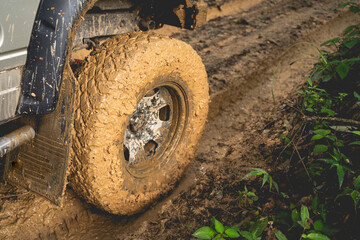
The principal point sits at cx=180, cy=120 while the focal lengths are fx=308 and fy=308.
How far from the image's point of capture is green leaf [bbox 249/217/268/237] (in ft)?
5.64

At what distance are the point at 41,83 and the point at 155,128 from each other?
0.93m

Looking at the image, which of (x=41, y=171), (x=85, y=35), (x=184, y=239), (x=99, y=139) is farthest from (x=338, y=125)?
(x=41, y=171)

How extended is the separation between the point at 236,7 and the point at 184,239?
17.0ft

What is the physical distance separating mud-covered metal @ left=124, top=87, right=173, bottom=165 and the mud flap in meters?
0.52

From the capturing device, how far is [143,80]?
1.78 metres

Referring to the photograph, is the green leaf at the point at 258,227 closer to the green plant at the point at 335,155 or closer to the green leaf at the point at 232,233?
the green leaf at the point at 232,233

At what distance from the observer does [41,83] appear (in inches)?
57.0

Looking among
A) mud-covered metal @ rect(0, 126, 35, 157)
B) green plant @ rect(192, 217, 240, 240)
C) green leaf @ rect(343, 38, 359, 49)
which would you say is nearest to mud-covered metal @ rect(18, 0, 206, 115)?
mud-covered metal @ rect(0, 126, 35, 157)

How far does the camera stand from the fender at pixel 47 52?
1377mm

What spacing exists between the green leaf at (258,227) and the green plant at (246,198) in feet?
0.86

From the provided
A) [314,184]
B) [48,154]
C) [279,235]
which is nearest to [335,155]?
[314,184]

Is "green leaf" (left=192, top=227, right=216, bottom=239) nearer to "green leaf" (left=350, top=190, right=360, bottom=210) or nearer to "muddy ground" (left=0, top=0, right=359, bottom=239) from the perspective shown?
"muddy ground" (left=0, top=0, right=359, bottom=239)

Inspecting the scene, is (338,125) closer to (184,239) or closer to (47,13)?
(184,239)

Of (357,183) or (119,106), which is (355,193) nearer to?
(357,183)
